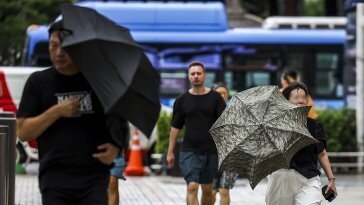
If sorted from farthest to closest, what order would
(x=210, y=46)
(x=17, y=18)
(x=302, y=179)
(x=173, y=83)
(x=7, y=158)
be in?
(x=17, y=18) < (x=210, y=46) < (x=173, y=83) < (x=302, y=179) < (x=7, y=158)

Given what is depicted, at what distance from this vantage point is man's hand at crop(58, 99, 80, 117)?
19.1 feet

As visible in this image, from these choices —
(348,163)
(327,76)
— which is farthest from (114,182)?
(327,76)

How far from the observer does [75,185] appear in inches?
233

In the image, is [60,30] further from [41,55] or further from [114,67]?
[41,55]

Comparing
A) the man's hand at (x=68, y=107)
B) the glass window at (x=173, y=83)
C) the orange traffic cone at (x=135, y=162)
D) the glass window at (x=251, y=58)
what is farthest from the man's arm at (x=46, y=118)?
the glass window at (x=251, y=58)

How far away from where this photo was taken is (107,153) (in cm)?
594

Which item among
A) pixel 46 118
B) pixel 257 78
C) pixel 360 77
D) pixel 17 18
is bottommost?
pixel 257 78

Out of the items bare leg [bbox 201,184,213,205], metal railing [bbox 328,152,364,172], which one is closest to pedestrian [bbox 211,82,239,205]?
bare leg [bbox 201,184,213,205]

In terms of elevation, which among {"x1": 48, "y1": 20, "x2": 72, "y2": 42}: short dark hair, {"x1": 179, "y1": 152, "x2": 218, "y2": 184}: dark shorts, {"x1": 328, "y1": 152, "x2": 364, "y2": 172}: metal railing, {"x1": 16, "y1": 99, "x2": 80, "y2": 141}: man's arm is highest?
{"x1": 48, "y1": 20, "x2": 72, "y2": 42}: short dark hair

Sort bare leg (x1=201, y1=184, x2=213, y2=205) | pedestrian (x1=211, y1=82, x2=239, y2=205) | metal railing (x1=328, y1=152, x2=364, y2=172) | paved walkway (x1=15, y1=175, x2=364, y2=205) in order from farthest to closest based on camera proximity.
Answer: metal railing (x1=328, y1=152, x2=364, y2=172), paved walkway (x1=15, y1=175, x2=364, y2=205), pedestrian (x1=211, y1=82, x2=239, y2=205), bare leg (x1=201, y1=184, x2=213, y2=205)

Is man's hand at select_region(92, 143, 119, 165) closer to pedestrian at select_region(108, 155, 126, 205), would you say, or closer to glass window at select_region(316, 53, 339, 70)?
pedestrian at select_region(108, 155, 126, 205)

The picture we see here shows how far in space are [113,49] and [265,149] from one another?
3123 millimetres

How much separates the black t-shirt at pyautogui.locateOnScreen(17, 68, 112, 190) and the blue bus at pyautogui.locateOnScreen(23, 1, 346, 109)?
65.2 ft

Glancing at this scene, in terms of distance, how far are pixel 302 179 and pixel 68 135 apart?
3013 millimetres
